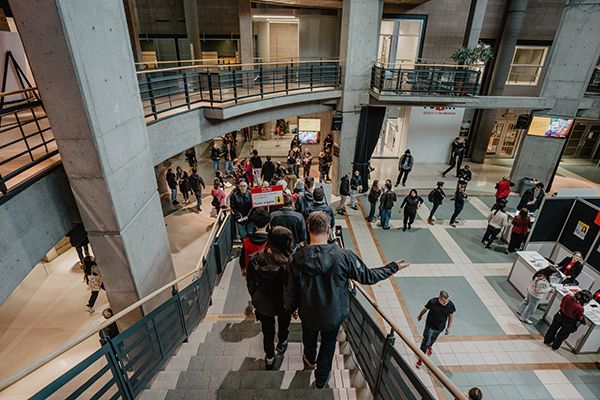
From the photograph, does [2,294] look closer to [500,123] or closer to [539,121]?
[539,121]

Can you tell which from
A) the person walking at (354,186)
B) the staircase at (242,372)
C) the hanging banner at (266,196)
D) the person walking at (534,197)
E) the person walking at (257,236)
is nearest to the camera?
the staircase at (242,372)

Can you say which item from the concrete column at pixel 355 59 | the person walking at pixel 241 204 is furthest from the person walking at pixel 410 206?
the person walking at pixel 241 204

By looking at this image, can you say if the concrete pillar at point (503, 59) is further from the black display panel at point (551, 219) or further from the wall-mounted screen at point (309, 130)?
the black display panel at point (551, 219)

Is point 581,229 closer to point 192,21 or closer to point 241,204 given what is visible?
point 241,204

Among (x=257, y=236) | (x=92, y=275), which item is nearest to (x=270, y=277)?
(x=257, y=236)

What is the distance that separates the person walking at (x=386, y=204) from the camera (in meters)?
10.5

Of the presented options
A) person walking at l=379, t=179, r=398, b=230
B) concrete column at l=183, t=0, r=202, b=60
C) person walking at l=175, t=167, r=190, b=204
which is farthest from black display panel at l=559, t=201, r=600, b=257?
concrete column at l=183, t=0, r=202, b=60

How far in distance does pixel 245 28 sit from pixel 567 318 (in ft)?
45.9

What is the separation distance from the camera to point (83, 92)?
3.68 metres

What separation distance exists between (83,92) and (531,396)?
835cm

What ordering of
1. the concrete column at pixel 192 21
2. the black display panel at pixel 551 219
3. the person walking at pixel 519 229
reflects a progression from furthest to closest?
the concrete column at pixel 192 21, the person walking at pixel 519 229, the black display panel at pixel 551 219

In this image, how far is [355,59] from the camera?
11.7 metres

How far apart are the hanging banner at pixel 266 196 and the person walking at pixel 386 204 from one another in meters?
4.60

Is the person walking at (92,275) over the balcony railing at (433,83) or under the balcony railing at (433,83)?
under
